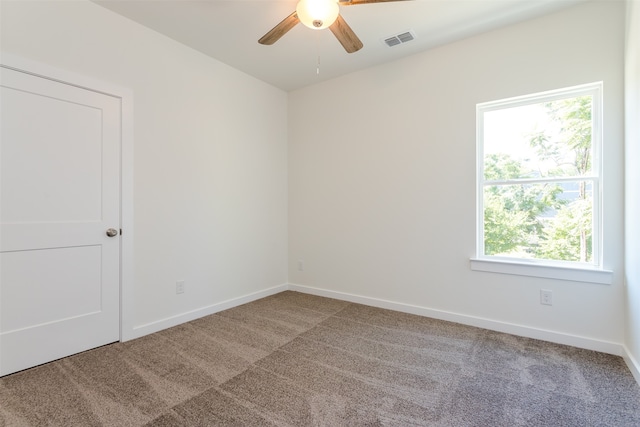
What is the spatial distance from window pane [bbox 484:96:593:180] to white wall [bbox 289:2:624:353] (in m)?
0.17

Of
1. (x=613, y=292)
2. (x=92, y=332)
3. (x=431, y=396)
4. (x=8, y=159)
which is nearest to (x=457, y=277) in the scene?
(x=613, y=292)

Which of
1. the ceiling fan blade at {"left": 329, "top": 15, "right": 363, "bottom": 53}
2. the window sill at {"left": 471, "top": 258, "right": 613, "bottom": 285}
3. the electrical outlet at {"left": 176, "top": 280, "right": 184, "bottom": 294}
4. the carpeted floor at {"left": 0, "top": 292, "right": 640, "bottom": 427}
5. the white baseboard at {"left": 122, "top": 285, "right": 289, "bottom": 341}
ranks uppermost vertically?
the ceiling fan blade at {"left": 329, "top": 15, "right": 363, "bottom": 53}

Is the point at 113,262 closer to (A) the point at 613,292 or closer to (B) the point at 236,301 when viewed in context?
(B) the point at 236,301

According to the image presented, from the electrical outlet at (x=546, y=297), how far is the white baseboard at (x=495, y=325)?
0.81 ft

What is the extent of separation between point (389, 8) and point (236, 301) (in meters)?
3.35

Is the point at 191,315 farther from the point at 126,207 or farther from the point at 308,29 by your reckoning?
the point at 308,29

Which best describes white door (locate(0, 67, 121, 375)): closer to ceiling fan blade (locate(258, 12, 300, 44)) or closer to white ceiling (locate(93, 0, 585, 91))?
white ceiling (locate(93, 0, 585, 91))

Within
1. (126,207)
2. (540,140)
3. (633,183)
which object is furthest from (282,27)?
(633,183)

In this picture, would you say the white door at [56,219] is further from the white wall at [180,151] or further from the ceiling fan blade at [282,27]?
the ceiling fan blade at [282,27]

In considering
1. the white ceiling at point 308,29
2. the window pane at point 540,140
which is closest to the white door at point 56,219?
the white ceiling at point 308,29

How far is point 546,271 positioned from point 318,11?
274 centimetres

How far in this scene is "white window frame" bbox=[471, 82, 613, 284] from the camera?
90.0 inches

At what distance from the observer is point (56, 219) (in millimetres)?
2152

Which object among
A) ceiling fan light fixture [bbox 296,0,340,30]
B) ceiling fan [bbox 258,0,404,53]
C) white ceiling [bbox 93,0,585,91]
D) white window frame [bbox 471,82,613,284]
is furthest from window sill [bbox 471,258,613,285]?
ceiling fan light fixture [bbox 296,0,340,30]
